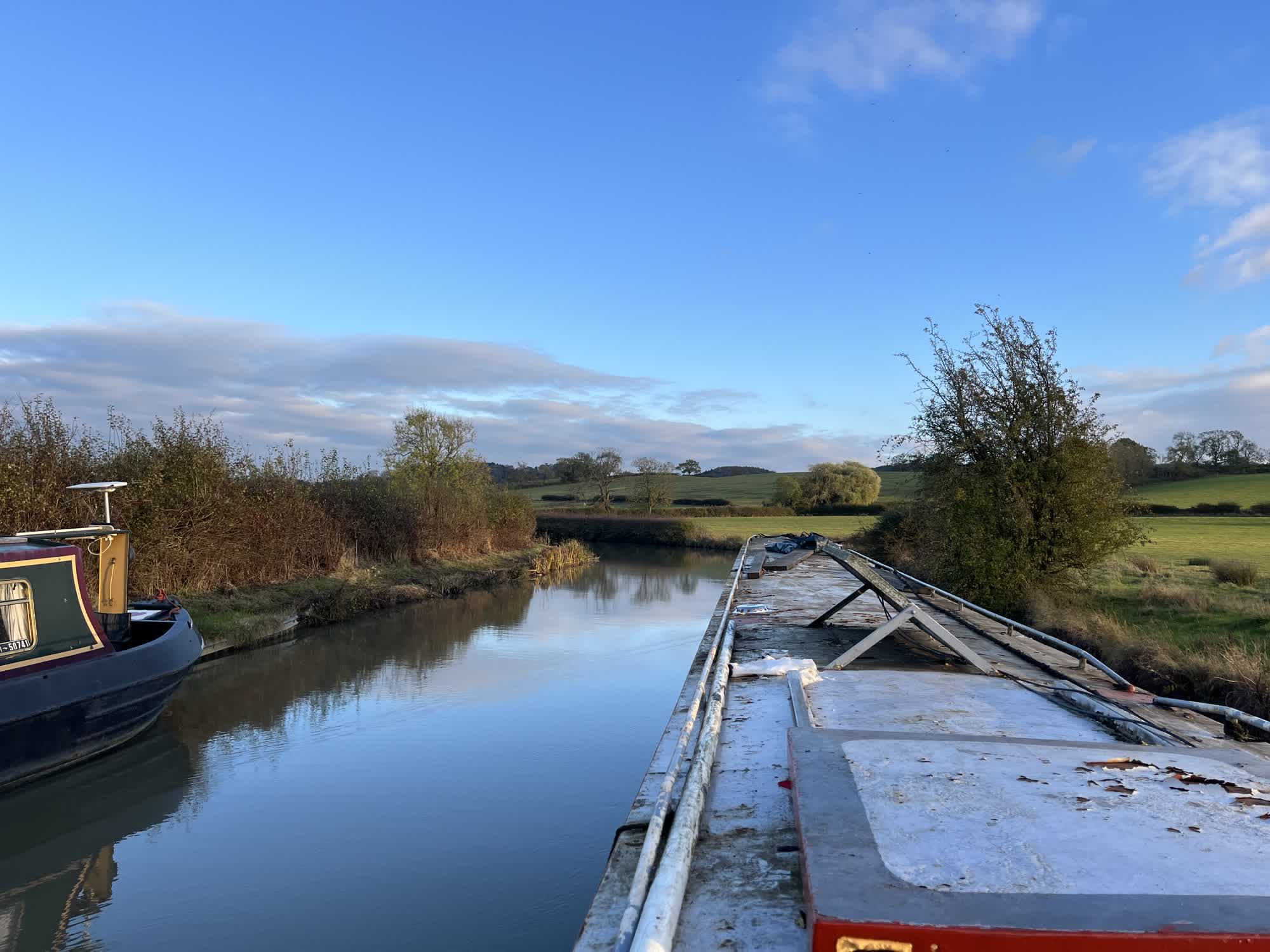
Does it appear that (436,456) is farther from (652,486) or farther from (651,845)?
(651,845)

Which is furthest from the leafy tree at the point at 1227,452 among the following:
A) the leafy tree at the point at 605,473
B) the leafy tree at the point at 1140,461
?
the leafy tree at the point at 605,473

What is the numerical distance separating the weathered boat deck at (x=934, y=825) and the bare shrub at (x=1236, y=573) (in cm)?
1185

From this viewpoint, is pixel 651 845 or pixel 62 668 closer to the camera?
pixel 651 845

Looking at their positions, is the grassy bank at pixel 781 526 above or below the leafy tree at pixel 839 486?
below

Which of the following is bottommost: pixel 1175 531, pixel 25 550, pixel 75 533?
pixel 1175 531

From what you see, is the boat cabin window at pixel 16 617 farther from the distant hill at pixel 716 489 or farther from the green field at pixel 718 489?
the green field at pixel 718 489

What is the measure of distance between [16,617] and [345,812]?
3312mm

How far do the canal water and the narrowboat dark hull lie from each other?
0.31 meters

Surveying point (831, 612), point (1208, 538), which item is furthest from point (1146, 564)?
point (831, 612)

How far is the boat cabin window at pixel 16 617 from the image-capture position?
7.26 metres

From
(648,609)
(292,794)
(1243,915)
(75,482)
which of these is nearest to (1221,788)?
(1243,915)

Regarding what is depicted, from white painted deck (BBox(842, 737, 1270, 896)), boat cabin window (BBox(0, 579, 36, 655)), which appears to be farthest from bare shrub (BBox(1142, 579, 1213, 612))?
boat cabin window (BBox(0, 579, 36, 655))

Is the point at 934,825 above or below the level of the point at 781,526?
above

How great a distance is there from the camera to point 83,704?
25.4ft
